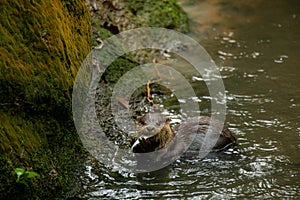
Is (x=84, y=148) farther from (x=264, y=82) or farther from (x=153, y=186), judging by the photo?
(x=264, y=82)

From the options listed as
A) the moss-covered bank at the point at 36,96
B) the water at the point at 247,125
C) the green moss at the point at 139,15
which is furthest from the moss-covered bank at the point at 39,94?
the green moss at the point at 139,15

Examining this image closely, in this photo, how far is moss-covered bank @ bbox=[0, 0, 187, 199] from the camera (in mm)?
3490

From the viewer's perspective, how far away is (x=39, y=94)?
3.79 meters

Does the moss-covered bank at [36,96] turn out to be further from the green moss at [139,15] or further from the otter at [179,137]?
the green moss at [139,15]

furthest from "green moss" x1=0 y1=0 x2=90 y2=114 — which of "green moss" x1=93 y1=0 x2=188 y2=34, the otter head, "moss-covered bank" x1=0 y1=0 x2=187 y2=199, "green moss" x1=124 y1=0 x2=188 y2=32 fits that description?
"green moss" x1=124 y1=0 x2=188 y2=32

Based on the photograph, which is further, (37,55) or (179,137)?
(179,137)

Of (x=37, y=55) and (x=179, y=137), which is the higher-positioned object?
(x=37, y=55)

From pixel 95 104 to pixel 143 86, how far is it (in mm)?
1009

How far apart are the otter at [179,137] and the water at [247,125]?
12cm

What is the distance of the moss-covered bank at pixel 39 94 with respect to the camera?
11.5 ft

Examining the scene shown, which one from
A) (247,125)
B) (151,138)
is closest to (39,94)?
(151,138)

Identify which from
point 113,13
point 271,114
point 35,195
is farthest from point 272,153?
point 113,13

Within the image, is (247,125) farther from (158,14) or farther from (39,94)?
(158,14)

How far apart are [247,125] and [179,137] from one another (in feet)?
3.06
